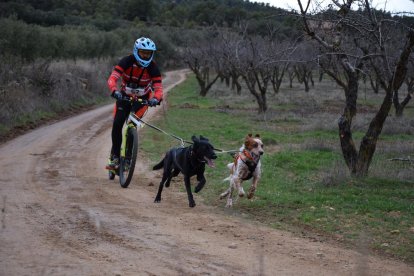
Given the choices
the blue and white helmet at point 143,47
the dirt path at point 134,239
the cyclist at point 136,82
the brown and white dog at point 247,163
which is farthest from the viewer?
the cyclist at point 136,82

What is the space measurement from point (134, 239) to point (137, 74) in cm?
370

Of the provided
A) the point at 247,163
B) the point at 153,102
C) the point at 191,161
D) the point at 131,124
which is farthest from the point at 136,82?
the point at 247,163

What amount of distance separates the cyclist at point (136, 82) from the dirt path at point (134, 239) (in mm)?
1197

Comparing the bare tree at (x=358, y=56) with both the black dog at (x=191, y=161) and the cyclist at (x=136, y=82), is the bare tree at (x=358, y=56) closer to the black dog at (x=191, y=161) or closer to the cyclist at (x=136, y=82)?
the cyclist at (x=136, y=82)

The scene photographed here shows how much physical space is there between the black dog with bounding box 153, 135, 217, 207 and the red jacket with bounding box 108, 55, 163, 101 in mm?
1229

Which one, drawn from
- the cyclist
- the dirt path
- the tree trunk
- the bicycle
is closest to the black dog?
the dirt path

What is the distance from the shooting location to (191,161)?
293 inches

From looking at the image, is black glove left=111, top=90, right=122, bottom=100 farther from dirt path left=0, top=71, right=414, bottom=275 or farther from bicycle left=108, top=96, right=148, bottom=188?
dirt path left=0, top=71, right=414, bottom=275

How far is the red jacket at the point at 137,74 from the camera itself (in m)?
8.35

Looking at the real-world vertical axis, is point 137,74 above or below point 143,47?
below

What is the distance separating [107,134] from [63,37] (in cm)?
2303

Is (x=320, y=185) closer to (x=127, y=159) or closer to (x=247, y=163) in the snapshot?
(x=247, y=163)

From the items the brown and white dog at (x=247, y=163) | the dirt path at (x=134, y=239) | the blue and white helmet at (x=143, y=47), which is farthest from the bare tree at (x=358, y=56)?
the dirt path at (x=134, y=239)

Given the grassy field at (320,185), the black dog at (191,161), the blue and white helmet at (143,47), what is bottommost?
the grassy field at (320,185)
